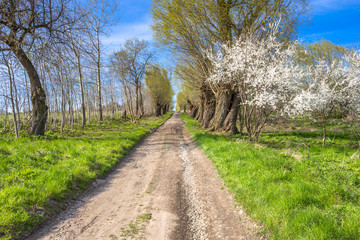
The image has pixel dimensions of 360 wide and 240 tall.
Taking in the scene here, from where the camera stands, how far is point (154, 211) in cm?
404

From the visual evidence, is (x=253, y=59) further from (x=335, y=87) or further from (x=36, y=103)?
(x=36, y=103)

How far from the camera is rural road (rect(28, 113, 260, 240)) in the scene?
335cm

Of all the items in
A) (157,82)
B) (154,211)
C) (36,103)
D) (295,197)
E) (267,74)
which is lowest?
(154,211)

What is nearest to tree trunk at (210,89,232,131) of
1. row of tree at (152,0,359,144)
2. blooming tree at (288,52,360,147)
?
row of tree at (152,0,359,144)

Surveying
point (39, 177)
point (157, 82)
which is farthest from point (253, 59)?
point (157, 82)

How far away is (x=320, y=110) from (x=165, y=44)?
11.7m

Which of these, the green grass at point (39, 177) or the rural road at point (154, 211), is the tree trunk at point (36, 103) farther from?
the rural road at point (154, 211)

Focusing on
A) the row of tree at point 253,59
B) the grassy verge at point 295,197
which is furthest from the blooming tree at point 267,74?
the grassy verge at point 295,197

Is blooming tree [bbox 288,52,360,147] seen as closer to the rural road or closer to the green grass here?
the rural road

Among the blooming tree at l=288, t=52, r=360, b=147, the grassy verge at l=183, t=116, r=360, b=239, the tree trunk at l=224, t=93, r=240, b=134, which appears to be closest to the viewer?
the grassy verge at l=183, t=116, r=360, b=239

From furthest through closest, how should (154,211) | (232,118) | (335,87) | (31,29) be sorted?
1. (232,118)
2. (335,87)
3. (31,29)
4. (154,211)

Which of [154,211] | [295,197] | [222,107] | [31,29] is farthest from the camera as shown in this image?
[222,107]

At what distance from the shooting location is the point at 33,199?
3.95 metres

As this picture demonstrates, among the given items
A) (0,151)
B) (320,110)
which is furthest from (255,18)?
(0,151)
